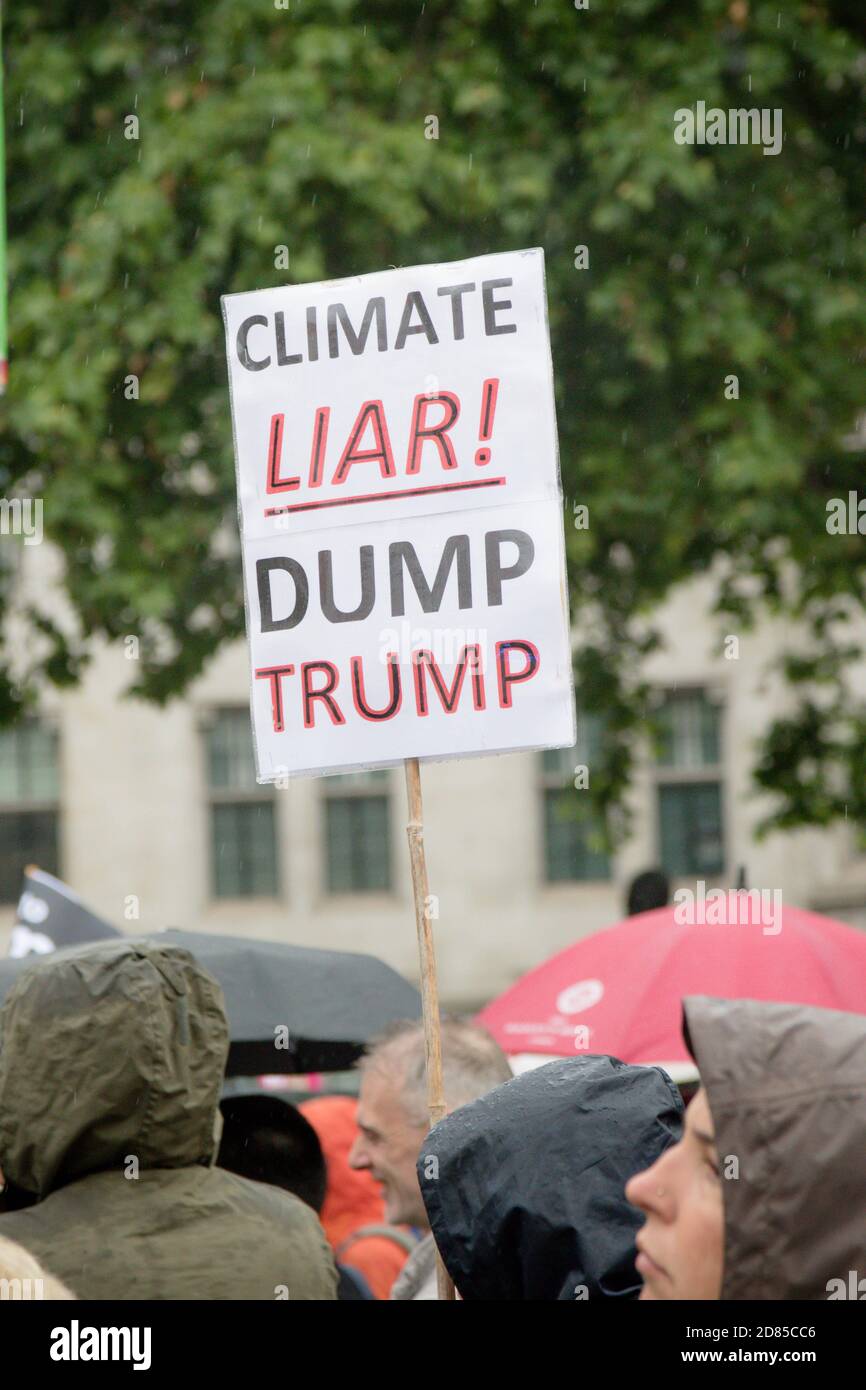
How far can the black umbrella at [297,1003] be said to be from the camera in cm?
512

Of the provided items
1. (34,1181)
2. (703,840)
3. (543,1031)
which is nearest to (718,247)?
(543,1031)

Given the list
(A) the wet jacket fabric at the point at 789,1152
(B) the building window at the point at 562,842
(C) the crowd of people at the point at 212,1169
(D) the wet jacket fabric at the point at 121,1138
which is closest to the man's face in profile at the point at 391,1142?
(C) the crowd of people at the point at 212,1169

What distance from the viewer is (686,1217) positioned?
210 centimetres

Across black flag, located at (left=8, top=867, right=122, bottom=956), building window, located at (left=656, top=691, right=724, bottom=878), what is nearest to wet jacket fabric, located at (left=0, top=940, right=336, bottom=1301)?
black flag, located at (left=8, top=867, right=122, bottom=956)

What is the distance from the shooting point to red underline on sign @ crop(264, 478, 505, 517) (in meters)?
3.63

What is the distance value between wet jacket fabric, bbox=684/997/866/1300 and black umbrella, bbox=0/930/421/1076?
3137 mm

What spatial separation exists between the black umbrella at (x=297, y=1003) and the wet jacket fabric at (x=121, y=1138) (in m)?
2.20

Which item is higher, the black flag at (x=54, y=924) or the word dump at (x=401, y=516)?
the word dump at (x=401, y=516)

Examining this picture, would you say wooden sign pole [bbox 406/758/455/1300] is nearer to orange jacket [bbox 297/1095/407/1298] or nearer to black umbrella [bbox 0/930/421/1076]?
orange jacket [bbox 297/1095/407/1298]

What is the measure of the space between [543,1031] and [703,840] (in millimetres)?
14308

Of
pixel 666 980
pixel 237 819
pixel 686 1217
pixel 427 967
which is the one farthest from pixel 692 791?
pixel 686 1217

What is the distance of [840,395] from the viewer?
952 centimetres

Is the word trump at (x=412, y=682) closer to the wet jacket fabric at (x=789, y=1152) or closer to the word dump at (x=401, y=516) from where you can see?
the word dump at (x=401, y=516)
